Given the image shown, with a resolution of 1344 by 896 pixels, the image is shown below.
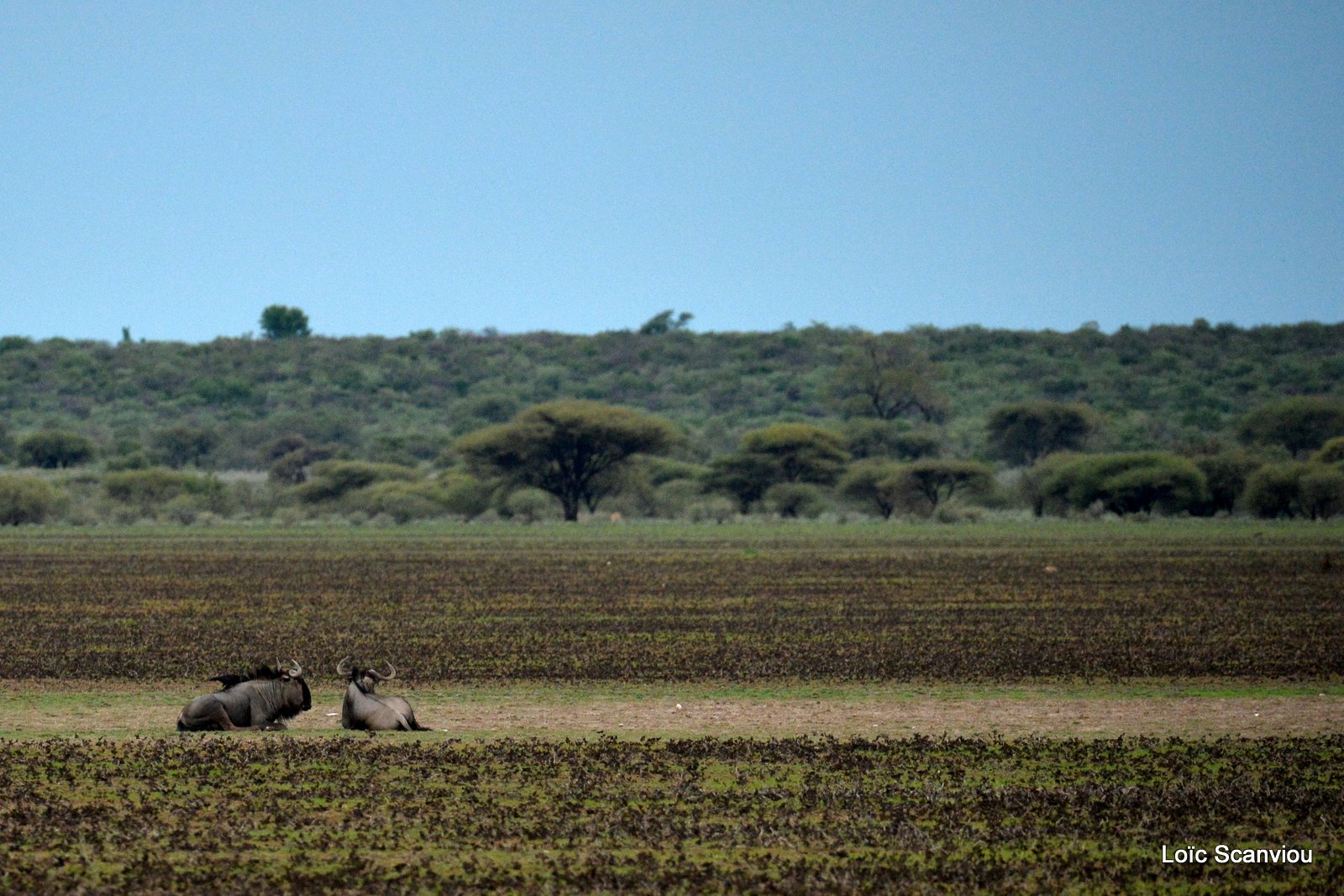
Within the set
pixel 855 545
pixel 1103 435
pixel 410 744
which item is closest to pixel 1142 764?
pixel 410 744

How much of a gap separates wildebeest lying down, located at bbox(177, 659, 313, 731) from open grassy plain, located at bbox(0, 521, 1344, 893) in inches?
14.4

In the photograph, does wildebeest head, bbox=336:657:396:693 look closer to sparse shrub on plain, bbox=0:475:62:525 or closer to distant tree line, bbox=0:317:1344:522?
distant tree line, bbox=0:317:1344:522

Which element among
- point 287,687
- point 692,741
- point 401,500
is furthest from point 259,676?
point 401,500

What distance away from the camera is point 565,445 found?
2579 inches

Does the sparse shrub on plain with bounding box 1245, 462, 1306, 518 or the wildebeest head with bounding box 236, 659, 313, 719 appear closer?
the wildebeest head with bounding box 236, 659, 313, 719

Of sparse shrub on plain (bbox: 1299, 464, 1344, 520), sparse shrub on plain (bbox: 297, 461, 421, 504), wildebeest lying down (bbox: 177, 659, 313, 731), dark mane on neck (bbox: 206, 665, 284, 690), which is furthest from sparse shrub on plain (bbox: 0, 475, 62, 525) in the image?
dark mane on neck (bbox: 206, 665, 284, 690)

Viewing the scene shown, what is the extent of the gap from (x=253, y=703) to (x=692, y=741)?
10.9 ft

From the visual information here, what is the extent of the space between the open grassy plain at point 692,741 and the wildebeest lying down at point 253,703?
37 cm

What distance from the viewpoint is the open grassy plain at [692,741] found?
27.1ft

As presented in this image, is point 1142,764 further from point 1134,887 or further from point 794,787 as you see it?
point 1134,887

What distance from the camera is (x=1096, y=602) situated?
2541cm

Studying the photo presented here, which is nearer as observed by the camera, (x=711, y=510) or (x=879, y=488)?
(x=879, y=488)

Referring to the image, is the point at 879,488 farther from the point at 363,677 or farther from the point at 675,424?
the point at 363,677
